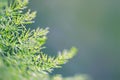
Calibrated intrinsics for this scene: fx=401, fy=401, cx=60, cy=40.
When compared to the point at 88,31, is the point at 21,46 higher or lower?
lower

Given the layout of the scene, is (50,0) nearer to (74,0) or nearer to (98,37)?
(74,0)

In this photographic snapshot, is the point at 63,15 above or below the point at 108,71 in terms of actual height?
above

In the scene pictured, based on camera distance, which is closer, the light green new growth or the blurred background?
the light green new growth

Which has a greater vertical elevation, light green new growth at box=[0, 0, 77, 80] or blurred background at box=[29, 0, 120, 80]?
blurred background at box=[29, 0, 120, 80]

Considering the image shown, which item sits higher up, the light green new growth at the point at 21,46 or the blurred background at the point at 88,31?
the blurred background at the point at 88,31

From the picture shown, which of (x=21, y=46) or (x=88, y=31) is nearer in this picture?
(x=21, y=46)

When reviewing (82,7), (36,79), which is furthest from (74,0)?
(36,79)

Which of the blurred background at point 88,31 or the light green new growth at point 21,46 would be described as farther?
the blurred background at point 88,31

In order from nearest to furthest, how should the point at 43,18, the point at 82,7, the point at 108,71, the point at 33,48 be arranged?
1. the point at 33,48
2. the point at 43,18
3. the point at 108,71
4. the point at 82,7
